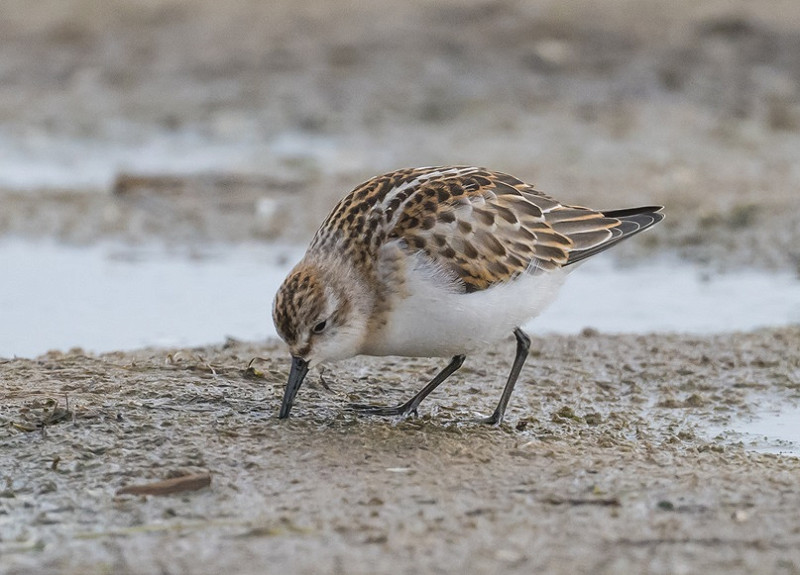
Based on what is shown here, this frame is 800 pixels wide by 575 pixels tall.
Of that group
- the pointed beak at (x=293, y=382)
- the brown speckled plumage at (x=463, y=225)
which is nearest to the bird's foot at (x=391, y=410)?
the pointed beak at (x=293, y=382)

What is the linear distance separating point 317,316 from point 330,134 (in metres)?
8.41

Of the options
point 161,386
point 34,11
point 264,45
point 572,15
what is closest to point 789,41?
point 572,15

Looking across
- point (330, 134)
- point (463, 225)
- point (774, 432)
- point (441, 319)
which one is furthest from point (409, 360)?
point (330, 134)

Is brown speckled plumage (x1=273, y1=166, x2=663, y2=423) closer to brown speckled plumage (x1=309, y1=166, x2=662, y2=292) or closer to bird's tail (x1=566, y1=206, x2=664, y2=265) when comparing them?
brown speckled plumage (x1=309, y1=166, x2=662, y2=292)

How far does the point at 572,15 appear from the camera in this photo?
50.5 feet

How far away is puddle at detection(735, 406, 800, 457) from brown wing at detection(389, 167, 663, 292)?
125 cm

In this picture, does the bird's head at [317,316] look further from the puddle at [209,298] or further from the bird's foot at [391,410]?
the puddle at [209,298]

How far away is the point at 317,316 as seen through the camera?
583 cm

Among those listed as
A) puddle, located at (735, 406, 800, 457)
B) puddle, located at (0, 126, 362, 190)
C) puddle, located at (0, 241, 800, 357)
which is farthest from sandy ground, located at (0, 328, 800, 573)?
puddle, located at (0, 126, 362, 190)

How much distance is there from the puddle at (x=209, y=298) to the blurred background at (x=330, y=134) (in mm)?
30

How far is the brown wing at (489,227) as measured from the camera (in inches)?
236

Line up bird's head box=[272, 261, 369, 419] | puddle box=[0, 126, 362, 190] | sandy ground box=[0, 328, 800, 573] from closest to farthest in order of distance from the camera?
sandy ground box=[0, 328, 800, 573] < bird's head box=[272, 261, 369, 419] < puddle box=[0, 126, 362, 190]

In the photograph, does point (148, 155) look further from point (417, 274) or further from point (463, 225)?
point (417, 274)

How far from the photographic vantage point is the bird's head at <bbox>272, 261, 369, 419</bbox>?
582cm
